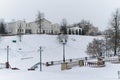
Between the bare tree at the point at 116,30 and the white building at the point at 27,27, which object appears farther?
the white building at the point at 27,27

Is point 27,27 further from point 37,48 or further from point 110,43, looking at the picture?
point 110,43

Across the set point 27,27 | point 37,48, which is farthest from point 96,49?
point 27,27

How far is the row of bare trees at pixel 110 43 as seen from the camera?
46719 mm

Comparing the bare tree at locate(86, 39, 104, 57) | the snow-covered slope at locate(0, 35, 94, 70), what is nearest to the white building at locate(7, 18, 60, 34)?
the snow-covered slope at locate(0, 35, 94, 70)

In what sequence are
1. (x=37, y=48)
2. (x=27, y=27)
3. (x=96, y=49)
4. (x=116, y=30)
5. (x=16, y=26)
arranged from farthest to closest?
1. (x=27, y=27)
2. (x=16, y=26)
3. (x=37, y=48)
4. (x=116, y=30)
5. (x=96, y=49)

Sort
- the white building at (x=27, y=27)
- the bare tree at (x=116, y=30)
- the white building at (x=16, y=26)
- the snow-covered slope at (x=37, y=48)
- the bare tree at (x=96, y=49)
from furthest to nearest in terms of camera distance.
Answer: the white building at (x=27, y=27) < the white building at (x=16, y=26) < the snow-covered slope at (x=37, y=48) < the bare tree at (x=116, y=30) < the bare tree at (x=96, y=49)

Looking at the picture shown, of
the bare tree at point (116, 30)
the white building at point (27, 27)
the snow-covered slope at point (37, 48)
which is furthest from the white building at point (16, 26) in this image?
the bare tree at point (116, 30)

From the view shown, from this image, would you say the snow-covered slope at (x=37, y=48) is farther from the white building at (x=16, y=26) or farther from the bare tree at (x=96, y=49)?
the white building at (x=16, y=26)

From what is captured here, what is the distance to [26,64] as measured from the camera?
4816cm

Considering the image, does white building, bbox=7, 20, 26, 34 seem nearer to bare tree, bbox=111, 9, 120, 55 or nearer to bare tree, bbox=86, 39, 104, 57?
bare tree, bbox=111, 9, 120, 55

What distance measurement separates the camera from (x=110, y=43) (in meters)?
48.6

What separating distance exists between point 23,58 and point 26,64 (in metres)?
5.95

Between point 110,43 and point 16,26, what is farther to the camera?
point 16,26

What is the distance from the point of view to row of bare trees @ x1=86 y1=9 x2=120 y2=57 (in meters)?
46.7
